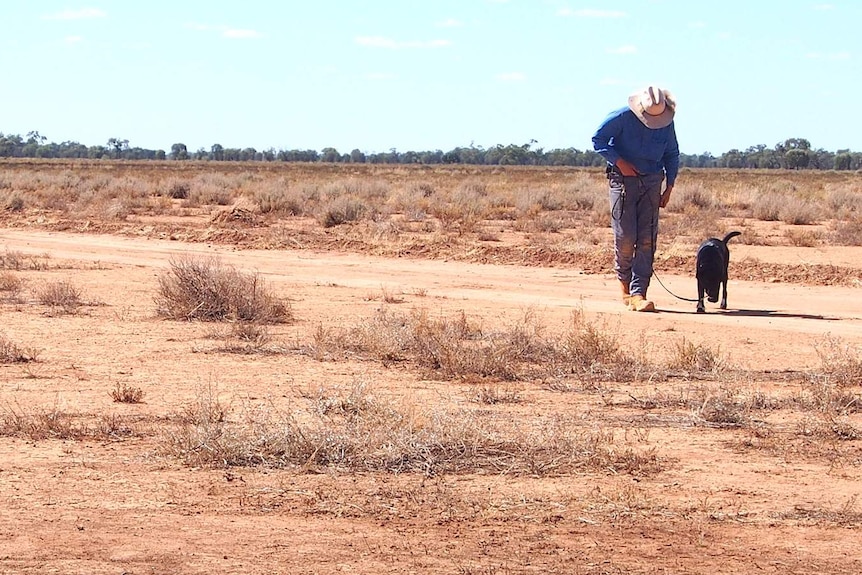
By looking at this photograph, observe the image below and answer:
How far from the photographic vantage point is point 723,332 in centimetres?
1304

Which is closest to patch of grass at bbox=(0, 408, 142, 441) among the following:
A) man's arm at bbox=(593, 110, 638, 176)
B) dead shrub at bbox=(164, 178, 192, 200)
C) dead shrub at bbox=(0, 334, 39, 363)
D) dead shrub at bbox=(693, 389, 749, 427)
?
dead shrub at bbox=(0, 334, 39, 363)

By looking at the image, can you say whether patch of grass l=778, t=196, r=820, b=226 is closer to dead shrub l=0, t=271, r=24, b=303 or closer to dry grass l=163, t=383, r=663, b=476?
dead shrub l=0, t=271, r=24, b=303

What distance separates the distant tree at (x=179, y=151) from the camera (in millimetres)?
190250

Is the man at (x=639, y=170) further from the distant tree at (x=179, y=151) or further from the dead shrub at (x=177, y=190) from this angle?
the distant tree at (x=179, y=151)

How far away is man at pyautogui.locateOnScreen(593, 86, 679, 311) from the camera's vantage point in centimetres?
1368

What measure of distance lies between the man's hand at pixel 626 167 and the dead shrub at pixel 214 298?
389 centimetres

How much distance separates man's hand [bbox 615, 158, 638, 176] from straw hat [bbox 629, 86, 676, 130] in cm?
48

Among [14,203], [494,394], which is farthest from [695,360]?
[14,203]

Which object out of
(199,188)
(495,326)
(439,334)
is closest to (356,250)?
(495,326)

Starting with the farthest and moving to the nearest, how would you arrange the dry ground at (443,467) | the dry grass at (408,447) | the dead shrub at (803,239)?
the dead shrub at (803,239), the dry grass at (408,447), the dry ground at (443,467)

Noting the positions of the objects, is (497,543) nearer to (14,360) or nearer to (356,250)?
(14,360)

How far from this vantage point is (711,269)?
1447 centimetres

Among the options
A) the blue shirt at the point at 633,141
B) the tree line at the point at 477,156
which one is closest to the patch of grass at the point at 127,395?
the blue shirt at the point at 633,141

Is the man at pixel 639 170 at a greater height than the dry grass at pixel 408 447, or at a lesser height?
greater
